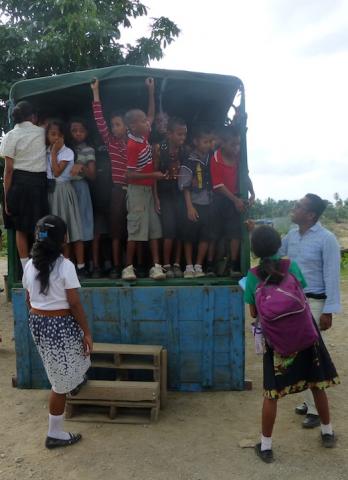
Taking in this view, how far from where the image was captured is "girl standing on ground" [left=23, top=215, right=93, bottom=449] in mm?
3020

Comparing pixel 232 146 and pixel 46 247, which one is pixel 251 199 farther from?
pixel 46 247

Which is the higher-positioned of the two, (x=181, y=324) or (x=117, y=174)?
(x=117, y=174)

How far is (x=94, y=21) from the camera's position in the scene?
6.77 meters

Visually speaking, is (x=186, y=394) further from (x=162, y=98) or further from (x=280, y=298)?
(x=162, y=98)

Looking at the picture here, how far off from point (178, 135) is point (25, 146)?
4.58ft

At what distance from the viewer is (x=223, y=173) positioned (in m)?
4.34

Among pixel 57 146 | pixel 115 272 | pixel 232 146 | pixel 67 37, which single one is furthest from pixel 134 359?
pixel 67 37

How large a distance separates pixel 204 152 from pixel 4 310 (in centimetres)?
522

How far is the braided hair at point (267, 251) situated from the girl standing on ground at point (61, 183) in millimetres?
1977

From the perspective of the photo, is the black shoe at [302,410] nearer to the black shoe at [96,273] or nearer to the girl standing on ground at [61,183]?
the black shoe at [96,273]

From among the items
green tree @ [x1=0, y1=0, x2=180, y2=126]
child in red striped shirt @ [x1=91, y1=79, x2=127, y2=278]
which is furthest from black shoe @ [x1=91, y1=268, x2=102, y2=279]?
green tree @ [x1=0, y1=0, x2=180, y2=126]

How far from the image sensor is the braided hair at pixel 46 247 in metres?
3.00

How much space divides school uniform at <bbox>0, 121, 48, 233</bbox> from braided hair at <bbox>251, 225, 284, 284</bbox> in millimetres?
2148

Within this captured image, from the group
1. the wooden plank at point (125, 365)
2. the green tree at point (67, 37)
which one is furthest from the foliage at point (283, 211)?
the wooden plank at point (125, 365)
